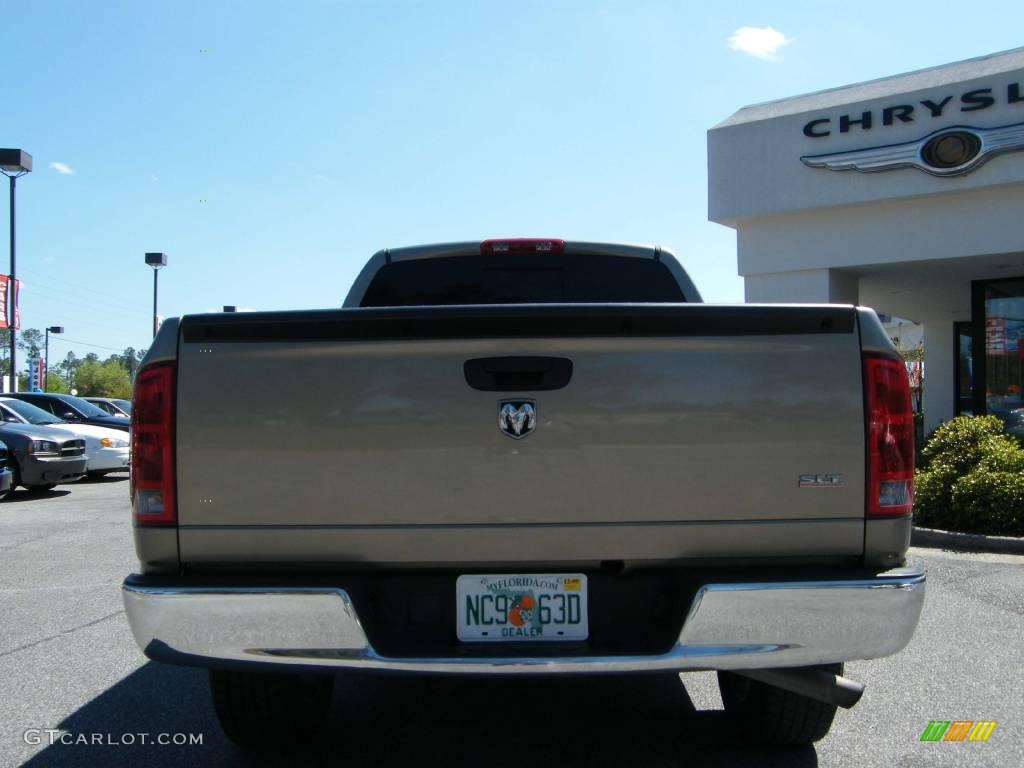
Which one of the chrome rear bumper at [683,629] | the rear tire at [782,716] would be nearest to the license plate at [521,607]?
the chrome rear bumper at [683,629]

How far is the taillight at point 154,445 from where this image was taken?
2.66 metres

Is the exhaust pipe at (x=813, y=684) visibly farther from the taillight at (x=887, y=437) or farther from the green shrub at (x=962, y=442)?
the green shrub at (x=962, y=442)

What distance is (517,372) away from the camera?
2.68m

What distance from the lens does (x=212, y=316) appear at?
2707mm

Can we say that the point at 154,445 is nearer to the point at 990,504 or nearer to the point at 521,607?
the point at 521,607

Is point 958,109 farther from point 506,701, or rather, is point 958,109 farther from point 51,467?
point 51,467

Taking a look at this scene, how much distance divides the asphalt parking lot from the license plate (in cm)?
33

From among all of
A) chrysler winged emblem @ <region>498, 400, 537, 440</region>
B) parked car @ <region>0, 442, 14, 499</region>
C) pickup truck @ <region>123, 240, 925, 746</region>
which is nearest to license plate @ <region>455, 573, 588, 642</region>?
pickup truck @ <region>123, 240, 925, 746</region>

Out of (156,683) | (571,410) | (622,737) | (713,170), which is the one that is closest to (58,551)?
(156,683)

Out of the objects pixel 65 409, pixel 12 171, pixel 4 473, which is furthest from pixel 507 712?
pixel 12 171

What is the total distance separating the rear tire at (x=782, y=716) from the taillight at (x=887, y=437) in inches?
36.0

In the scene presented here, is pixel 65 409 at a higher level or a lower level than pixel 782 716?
higher

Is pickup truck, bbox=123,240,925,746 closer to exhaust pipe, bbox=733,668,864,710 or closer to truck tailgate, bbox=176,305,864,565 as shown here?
truck tailgate, bbox=176,305,864,565

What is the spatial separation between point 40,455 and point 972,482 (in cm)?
1199
